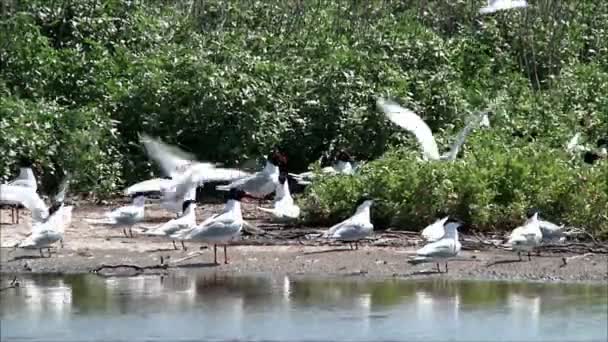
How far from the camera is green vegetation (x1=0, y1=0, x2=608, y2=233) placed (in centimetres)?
1644

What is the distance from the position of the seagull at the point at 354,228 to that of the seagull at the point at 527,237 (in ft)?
4.36

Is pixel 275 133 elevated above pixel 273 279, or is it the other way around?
pixel 275 133

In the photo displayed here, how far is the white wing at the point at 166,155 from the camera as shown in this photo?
18.3m

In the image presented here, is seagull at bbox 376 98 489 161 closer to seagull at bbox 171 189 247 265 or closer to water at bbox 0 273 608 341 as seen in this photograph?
seagull at bbox 171 189 247 265

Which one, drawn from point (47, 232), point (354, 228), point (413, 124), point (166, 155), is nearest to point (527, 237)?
point (354, 228)

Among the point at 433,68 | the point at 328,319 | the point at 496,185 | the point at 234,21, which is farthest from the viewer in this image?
Answer: the point at 234,21

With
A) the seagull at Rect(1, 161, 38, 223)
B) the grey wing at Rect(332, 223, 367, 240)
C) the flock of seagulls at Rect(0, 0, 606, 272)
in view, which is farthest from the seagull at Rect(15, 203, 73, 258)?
the grey wing at Rect(332, 223, 367, 240)

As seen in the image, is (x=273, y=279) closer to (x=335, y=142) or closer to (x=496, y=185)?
(x=496, y=185)

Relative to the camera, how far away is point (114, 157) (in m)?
18.9

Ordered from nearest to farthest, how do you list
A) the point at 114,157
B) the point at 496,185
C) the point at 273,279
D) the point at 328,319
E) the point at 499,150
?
the point at 328,319
the point at 273,279
the point at 496,185
the point at 499,150
the point at 114,157

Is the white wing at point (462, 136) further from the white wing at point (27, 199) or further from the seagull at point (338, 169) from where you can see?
the white wing at point (27, 199)

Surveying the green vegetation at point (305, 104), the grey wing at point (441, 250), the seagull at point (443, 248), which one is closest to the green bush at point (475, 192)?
Result: the green vegetation at point (305, 104)

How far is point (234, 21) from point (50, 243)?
929 cm

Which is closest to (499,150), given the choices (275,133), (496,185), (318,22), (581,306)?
(496,185)
